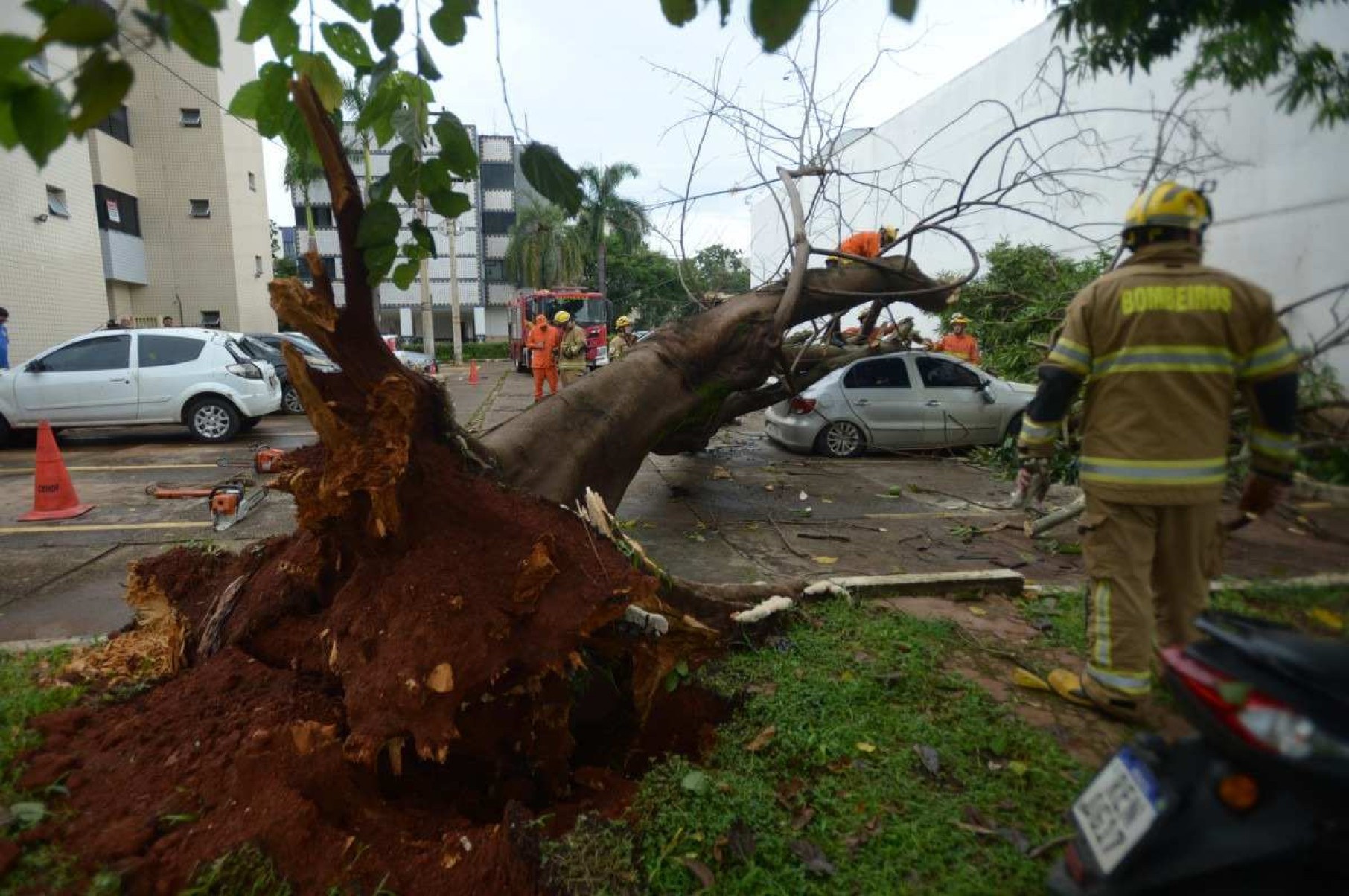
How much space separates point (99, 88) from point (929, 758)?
114 inches

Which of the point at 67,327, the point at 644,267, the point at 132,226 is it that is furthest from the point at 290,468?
the point at 644,267

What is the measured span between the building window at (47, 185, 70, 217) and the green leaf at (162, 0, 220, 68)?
18.6 metres

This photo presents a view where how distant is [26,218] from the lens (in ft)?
45.8

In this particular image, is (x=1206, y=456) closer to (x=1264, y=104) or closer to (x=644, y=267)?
(x=1264, y=104)

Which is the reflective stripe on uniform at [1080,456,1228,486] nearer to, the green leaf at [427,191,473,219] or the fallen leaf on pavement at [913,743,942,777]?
the fallen leaf on pavement at [913,743,942,777]

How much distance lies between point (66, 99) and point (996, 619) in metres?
4.27

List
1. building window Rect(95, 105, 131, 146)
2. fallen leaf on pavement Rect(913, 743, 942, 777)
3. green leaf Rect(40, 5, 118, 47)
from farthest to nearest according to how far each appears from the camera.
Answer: building window Rect(95, 105, 131, 146) < fallen leaf on pavement Rect(913, 743, 942, 777) < green leaf Rect(40, 5, 118, 47)

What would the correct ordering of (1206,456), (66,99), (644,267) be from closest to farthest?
(66,99)
(1206,456)
(644,267)

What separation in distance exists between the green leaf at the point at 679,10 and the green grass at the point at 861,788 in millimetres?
2202

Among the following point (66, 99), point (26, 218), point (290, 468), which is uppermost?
point (26, 218)

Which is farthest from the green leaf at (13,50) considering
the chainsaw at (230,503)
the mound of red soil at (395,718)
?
the chainsaw at (230,503)

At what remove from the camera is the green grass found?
209 centimetres

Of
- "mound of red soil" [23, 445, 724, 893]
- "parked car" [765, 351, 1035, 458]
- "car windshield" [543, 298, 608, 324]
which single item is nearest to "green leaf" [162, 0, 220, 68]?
"mound of red soil" [23, 445, 724, 893]

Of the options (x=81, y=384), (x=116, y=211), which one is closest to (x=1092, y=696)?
(x=81, y=384)
